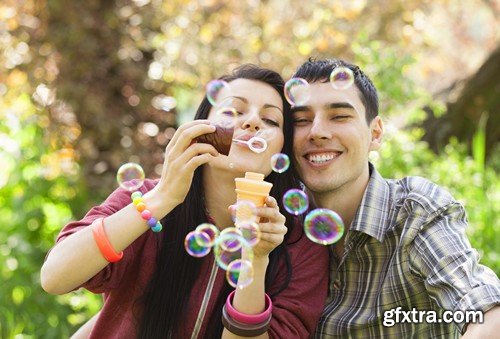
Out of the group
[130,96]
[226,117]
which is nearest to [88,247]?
[226,117]

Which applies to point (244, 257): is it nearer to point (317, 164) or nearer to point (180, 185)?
point (180, 185)

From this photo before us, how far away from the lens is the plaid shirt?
2125 mm

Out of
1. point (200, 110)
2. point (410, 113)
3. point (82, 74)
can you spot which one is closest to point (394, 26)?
point (410, 113)

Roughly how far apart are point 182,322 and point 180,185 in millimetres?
530

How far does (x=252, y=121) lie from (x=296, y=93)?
249 mm

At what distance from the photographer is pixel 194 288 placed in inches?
94.8

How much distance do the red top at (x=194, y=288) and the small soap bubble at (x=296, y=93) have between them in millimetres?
518

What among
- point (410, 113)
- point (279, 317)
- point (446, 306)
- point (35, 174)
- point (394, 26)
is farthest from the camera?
point (394, 26)

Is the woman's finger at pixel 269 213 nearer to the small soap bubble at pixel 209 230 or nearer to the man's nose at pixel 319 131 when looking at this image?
the small soap bubble at pixel 209 230

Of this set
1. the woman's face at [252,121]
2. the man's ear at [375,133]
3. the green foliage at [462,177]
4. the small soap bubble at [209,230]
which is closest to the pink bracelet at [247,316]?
the small soap bubble at [209,230]

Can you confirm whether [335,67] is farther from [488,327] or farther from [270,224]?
[488,327]

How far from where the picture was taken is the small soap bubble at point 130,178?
7.87 ft

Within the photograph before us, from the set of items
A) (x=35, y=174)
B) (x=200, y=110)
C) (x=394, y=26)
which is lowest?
(x=200, y=110)

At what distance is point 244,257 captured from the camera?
6.93 feet
